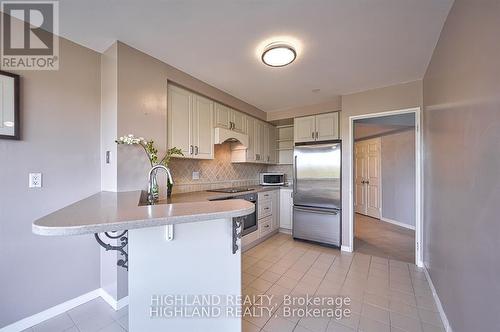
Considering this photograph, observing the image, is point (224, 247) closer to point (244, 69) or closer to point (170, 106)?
point (170, 106)

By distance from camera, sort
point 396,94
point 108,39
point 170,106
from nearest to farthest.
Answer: point 108,39 → point 170,106 → point 396,94

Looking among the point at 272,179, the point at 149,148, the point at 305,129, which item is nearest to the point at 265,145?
the point at 272,179

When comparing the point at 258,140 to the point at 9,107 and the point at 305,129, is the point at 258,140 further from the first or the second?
the point at 9,107

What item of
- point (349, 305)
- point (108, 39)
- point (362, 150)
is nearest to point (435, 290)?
point (349, 305)

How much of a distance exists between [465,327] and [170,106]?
3054mm

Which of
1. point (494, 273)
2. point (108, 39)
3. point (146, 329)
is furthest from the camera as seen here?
point (108, 39)

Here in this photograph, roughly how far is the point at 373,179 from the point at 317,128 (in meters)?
2.95

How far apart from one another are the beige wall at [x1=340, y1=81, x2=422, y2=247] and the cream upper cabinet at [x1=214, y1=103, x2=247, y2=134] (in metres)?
1.63

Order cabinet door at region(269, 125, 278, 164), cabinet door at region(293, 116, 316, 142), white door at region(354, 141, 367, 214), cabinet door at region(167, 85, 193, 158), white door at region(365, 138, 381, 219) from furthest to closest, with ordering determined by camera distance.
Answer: white door at region(354, 141, 367, 214) → white door at region(365, 138, 381, 219) → cabinet door at region(269, 125, 278, 164) → cabinet door at region(293, 116, 316, 142) → cabinet door at region(167, 85, 193, 158)

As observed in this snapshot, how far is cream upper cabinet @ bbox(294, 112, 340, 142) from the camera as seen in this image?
3.54 m

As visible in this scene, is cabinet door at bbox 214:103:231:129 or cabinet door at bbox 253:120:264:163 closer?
cabinet door at bbox 214:103:231:129

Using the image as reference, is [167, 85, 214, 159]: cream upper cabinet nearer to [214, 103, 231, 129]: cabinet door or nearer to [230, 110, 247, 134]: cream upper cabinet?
[214, 103, 231, 129]: cabinet door

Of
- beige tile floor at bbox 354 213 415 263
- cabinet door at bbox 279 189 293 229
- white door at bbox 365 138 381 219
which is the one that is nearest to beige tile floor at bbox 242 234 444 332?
beige tile floor at bbox 354 213 415 263

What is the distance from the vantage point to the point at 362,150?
19.5ft
